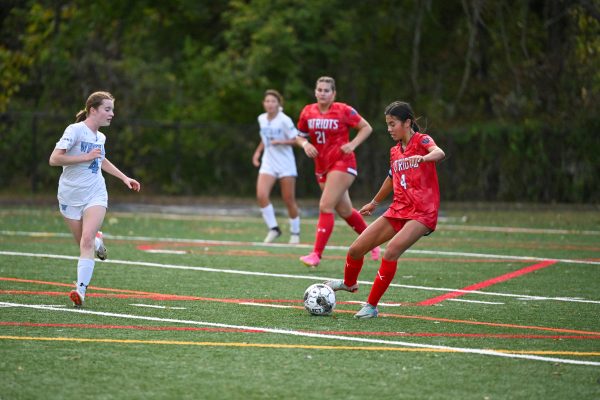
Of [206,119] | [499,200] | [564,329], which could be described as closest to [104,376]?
[564,329]

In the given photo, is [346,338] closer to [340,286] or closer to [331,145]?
[340,286]

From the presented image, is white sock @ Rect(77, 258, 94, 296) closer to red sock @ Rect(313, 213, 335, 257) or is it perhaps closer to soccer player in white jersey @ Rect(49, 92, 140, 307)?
soccer player in white jersey @ Rect(49, 92, 140, 307)

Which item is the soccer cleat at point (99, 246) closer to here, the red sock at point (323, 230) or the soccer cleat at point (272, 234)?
the red sock at point (323, 230)

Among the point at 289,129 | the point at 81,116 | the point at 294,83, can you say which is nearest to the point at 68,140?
the point at 81,116

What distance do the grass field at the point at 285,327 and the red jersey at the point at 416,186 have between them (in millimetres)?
940

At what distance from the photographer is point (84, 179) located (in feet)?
33.0

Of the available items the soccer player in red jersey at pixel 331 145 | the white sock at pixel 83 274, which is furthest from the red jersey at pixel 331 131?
the white sock at pixel 83 274

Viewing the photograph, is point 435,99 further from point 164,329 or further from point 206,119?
point 164,329

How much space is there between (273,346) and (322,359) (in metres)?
0.60

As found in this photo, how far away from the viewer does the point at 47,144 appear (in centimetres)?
3067

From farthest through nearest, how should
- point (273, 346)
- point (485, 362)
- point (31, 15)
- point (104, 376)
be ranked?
point (31, 15) → point (273, 346) → point (485, 362) → point (104, 376)

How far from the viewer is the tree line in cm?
2841

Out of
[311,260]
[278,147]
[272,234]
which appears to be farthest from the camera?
[278,147]

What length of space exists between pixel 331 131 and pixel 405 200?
15.3 ft
